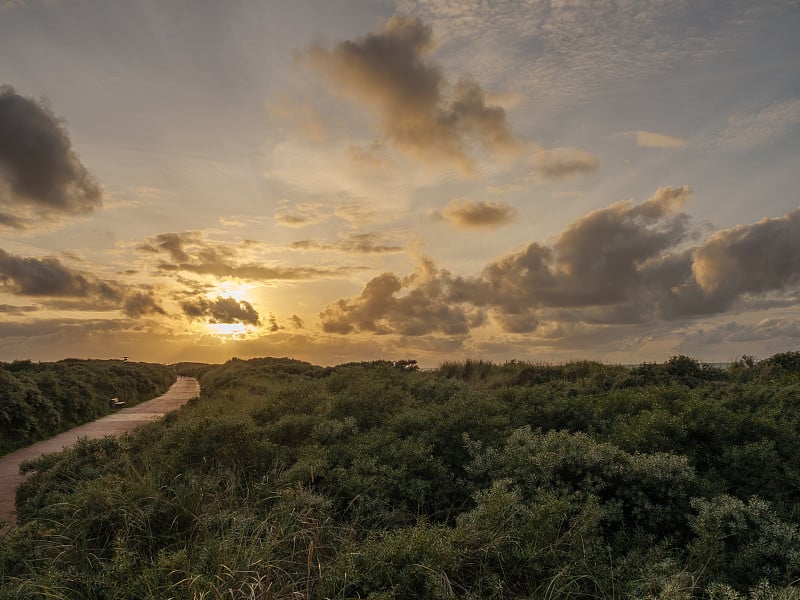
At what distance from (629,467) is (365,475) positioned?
3.28m

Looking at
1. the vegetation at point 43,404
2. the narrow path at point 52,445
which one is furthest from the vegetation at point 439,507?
the vegetation at point 43,404

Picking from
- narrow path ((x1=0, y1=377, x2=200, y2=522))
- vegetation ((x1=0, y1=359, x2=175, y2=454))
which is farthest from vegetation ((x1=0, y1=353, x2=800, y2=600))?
vegetation ((x1=0, y1=359, x2=175, y2=454))

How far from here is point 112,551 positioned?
6.24 m

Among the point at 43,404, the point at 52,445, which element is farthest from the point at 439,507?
the point at 43,404

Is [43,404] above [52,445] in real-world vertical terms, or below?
above

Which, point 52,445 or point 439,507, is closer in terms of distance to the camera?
point 439,507

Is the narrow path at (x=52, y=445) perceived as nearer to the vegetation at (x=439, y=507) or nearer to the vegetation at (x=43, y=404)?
the vegetation at (x=43, y=404)

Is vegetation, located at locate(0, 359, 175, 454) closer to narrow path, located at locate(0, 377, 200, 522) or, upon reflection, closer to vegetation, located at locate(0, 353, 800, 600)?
narrow path, located at locate(0, 377, 200, 522)

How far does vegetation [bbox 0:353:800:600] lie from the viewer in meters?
4.80

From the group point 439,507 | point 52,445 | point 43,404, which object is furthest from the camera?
point 43,404

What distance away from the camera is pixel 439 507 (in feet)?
22.9

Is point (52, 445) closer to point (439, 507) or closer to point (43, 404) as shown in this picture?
point (43, 404)

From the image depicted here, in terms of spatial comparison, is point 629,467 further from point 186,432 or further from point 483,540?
point 186,432

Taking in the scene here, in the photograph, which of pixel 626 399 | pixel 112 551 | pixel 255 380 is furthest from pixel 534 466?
pixel 255 380
